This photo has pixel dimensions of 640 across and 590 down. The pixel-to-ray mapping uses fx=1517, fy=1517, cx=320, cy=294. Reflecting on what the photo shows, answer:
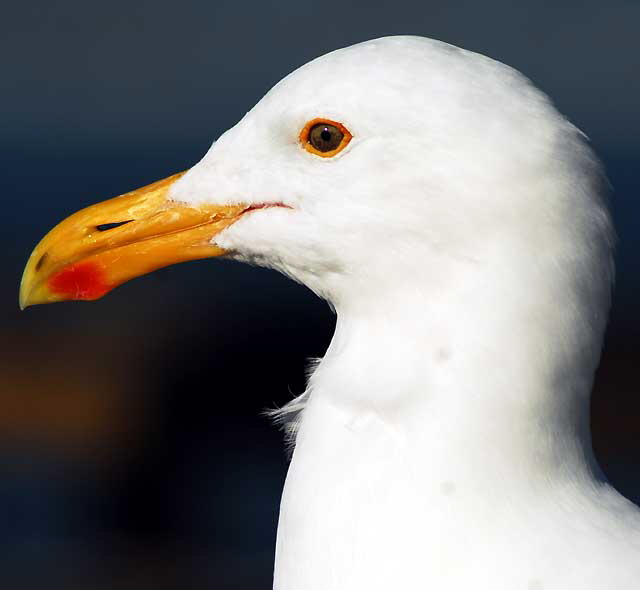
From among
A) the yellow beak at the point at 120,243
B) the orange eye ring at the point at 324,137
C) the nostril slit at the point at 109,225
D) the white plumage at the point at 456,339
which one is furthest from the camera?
the nostril slit at the point at 109,225

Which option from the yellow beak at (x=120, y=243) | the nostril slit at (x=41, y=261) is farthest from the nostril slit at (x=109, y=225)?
the nostril slit at (x=41, y=261)

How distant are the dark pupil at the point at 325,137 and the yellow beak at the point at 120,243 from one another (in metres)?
0.27

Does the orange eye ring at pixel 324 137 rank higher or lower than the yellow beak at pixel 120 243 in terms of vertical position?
higher

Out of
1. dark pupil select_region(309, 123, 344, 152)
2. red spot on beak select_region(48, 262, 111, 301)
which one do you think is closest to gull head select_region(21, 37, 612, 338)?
dark pupil select_region(309, 123, 344, 152)

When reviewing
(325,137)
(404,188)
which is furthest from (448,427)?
(325,137)

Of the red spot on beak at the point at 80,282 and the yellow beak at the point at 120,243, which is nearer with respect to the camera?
the yellow beak at the point at 120,243

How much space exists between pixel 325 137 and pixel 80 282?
0.73 m

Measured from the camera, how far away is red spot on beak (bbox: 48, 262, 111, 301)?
3477 mm

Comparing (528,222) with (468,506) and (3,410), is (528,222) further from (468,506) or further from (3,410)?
(3,410)

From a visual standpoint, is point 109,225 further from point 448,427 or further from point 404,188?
point 448,427

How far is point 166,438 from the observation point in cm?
969

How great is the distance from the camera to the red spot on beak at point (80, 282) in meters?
3.48

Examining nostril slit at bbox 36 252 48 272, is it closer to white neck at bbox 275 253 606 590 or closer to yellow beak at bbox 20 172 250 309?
yellow beak at bbox 20 172 250 309

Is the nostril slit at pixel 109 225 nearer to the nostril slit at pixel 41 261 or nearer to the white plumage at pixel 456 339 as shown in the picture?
the nostril slit at pixel 41 261
